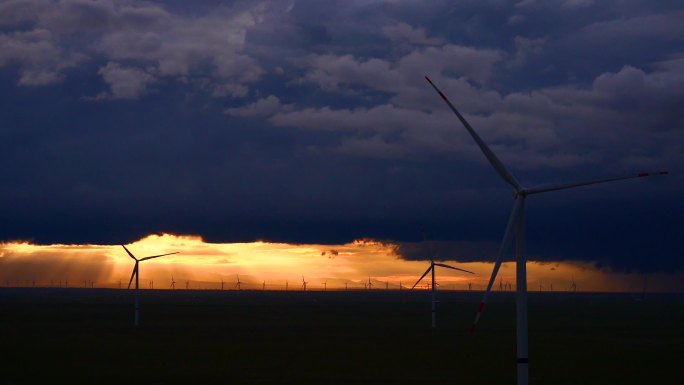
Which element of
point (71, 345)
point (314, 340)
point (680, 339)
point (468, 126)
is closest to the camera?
point (468, 126)

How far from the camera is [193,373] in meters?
80.4

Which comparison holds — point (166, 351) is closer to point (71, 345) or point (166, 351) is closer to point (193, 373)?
point (71, 345)

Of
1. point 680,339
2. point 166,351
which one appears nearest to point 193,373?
point 166,351

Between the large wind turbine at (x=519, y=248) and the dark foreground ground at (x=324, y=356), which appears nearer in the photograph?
the large wind turbine at (x=519, y=248)

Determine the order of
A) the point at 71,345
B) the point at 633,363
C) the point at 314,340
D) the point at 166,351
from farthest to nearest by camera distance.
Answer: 1. the point at 314,340
2. the point at 71,345
3. the point at 166,351
4. the point at 633,363

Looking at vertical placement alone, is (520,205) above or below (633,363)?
above

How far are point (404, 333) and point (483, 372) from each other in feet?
200

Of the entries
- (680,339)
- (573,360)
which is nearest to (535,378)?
(573,360)

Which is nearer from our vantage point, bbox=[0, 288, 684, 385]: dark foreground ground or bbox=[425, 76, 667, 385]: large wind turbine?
bbox=[425, 76, 667, 385]: large wind turbine

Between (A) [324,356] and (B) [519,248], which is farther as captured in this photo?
(A) [324,356]

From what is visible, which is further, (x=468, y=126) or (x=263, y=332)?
(x=263, y=332)

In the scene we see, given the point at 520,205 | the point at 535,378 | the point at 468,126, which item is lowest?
the point at 535,378

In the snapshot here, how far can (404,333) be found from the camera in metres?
143

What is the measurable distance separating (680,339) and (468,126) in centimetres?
10432
